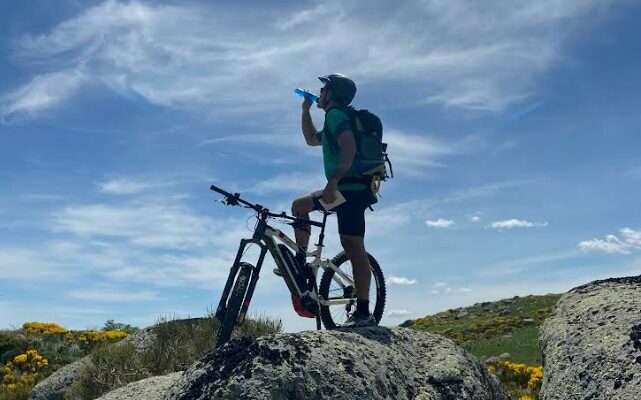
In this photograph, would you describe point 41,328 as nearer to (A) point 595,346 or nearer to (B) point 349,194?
(B) point 349,194

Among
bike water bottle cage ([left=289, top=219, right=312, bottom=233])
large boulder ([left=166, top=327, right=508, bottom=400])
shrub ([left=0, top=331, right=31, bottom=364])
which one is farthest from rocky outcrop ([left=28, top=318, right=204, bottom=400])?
large boulder ([left=166, top=327, right=508, bottom=400])

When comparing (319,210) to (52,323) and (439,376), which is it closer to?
(439,376)

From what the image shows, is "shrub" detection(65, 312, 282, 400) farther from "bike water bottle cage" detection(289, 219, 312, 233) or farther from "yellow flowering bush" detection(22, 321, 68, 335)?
"yellow flowering bush" detection(22, 321, 68, 335)

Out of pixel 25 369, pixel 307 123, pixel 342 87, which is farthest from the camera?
pixel 25 369

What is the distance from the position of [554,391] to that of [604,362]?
47 cm

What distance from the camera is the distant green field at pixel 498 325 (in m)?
19.8

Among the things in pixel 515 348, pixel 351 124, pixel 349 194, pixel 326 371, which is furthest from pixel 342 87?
pixel 515 348

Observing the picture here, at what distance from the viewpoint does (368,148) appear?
7730 millimetres

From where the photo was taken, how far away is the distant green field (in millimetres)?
19781

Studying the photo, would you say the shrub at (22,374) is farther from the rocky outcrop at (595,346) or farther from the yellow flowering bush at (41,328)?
the rocky outcrop at (595,346)

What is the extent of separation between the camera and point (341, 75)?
809cm

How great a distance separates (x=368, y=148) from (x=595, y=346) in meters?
3.38

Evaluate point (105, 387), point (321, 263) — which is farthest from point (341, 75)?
point (105, 387)

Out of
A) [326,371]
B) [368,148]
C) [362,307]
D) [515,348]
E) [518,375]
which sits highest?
[368,148]
